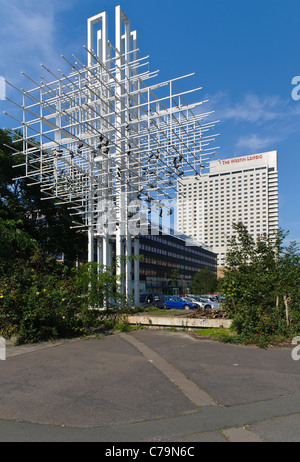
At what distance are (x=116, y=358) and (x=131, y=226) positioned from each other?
11188 mm

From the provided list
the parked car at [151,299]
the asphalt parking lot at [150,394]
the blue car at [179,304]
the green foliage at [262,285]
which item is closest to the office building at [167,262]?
the blue car at [179,304]

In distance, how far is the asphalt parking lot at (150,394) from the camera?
4.19m

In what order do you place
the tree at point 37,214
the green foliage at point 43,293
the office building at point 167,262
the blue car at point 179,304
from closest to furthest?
the green foliage at point 43,293, the tree at point 37,214, the blue car at point 179,304, the office building at point 167,262

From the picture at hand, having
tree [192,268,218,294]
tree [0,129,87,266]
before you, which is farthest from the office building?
tree [0,129,87,266]

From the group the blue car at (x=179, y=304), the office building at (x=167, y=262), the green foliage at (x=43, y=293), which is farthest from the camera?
the office building at (x=167, y=262)

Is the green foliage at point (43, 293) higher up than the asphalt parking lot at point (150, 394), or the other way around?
the green foliage at point (43, 293)

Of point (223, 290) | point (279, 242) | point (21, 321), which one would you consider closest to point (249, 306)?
point (223, 290)

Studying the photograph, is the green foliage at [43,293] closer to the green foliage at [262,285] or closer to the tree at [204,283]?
the green foliage at [262,285]

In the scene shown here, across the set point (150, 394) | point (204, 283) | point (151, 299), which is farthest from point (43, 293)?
point (204, 283)

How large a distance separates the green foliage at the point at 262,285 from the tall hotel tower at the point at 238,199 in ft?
Result: 338

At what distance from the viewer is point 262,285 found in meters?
10.9

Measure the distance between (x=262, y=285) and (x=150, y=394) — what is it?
6508mm
